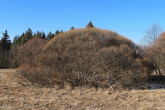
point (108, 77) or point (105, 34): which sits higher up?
point (105, 34)

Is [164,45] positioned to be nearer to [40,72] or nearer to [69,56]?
[69,56]

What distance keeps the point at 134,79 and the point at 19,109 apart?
29.5 feet

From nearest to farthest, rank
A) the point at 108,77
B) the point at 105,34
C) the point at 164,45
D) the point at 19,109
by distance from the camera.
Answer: the point at 19,109, the point at 108,77, the point at 105,34, the point at 164,45

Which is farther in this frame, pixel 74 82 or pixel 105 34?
pixel 105 34

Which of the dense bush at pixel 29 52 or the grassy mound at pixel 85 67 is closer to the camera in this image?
the grassy mound at pixel 85 67

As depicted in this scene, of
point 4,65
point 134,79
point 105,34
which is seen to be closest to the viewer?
point 134,79

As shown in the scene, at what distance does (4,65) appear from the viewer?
32875mm

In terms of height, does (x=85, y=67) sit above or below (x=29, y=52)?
below

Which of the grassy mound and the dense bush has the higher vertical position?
the dense bush

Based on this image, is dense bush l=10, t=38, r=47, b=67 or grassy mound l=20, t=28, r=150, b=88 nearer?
grassy mound l=20, t=28, r=150, b=88

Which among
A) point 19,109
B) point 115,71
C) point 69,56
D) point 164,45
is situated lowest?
point 19,109

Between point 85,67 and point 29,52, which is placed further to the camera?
point 29,52

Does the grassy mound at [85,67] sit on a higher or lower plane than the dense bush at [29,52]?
lower

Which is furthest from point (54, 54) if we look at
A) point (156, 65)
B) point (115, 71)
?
point (156, 65)
